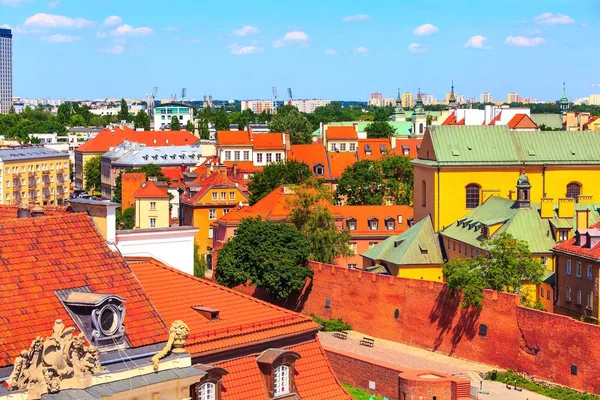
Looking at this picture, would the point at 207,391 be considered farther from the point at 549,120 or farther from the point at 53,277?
the point at 549,120

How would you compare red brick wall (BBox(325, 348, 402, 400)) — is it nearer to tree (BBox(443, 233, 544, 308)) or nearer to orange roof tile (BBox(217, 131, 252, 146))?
tree (BBox(443, 233, 544, 308))

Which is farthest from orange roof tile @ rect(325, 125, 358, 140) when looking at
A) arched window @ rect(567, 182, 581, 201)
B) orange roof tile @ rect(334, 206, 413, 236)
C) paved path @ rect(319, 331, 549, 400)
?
paved path @ rect(319, 331, 549, 400)

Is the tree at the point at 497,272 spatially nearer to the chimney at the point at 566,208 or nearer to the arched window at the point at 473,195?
the chimney at the point at 566,208

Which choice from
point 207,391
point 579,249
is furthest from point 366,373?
point 207,391

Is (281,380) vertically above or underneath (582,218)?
underneath

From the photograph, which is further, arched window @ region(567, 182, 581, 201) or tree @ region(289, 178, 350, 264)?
arched window @ region(567, 182, 581, 201)

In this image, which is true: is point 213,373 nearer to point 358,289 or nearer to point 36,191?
point 358,289

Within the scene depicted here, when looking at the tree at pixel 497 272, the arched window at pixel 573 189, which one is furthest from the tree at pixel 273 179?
the tree at pixel 497 272
